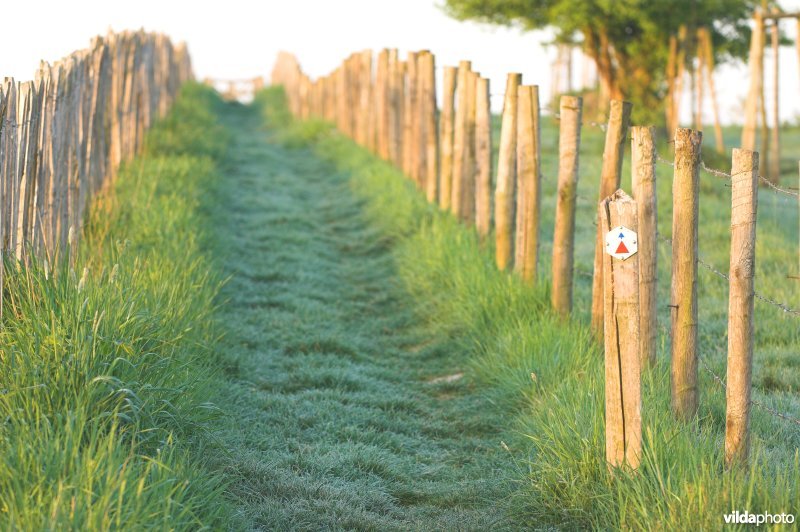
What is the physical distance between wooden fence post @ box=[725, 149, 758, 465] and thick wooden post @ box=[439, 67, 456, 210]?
5.89m

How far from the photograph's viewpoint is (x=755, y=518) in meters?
3.45

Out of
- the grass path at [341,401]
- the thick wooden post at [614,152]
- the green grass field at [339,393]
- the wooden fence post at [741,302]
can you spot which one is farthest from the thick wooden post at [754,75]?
the wooden fence post at [741,302]

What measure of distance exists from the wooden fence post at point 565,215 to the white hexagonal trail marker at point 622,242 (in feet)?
7.82

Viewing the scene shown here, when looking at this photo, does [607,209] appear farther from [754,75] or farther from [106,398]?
[754,75]

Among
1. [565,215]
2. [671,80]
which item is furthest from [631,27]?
[565,215]

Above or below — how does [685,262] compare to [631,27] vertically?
below

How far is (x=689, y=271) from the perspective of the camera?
450 cm

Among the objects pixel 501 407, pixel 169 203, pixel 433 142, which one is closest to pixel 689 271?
pixel 501 407

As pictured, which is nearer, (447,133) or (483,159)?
(483,159)

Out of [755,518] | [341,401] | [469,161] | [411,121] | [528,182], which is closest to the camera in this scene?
[755,518]

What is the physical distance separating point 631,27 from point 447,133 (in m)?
10.9

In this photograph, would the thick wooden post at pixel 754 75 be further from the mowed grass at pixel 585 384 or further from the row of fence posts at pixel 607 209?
the row of fence posts at pixel 607 209

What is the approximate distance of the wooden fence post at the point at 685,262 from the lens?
4.47 meters

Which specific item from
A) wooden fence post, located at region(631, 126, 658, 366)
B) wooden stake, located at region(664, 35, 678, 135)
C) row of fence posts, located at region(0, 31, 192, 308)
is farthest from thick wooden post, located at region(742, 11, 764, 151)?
wooden fence post, located at region(631, 126, 658, 366)
